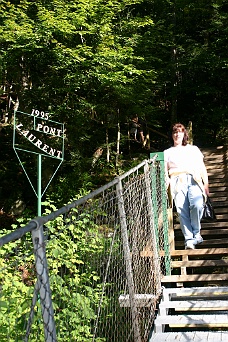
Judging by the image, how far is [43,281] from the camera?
165 cm

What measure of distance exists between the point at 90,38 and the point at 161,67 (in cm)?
503

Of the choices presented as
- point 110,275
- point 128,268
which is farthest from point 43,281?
point 110,275

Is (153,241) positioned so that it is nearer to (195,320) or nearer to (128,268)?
(195,320)

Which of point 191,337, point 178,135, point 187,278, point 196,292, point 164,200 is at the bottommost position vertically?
point 191,337

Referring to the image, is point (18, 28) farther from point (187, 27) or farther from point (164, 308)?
point (187, 27)

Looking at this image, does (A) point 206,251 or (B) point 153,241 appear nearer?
(B) point 153,241

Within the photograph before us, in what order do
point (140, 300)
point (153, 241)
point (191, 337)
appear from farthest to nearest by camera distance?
point (153, 241), point (140, 300), point (191, 337)

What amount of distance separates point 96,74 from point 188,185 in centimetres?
545

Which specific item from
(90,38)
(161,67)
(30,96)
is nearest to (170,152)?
(90,38)

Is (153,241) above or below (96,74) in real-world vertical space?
below

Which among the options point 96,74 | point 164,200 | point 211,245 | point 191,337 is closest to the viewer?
point 191,337

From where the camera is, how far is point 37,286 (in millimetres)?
1647

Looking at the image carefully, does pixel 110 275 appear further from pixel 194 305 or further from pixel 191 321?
pixel 194 305

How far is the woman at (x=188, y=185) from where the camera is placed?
4625 mm
